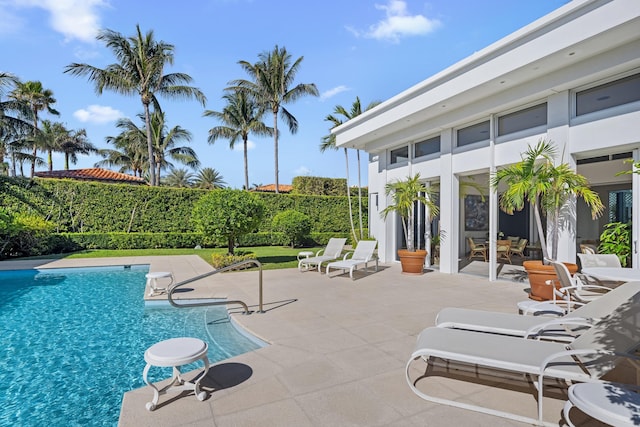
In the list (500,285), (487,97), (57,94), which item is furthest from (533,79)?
(57,94)

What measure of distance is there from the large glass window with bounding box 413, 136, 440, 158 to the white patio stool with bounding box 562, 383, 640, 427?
33.0ft

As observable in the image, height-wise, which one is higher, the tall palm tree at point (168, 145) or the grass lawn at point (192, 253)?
the tall palm tree at point (168, 145)

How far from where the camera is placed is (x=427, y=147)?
40.1ft

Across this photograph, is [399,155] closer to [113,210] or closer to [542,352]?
[542,352]

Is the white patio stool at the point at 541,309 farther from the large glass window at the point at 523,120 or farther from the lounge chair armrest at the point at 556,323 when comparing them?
the large glass window at the point at 523,120

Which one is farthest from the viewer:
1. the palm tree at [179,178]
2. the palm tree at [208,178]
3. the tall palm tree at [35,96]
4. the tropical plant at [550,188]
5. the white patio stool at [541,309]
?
the palm tree at [179,178]

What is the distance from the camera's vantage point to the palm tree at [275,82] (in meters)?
25.6

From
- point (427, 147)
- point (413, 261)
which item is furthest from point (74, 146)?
point (413, 261)

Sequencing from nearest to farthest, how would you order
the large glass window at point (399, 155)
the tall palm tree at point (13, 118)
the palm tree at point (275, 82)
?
the large glass window at point (399, 155) < the tall palm tree at point (13, 118) < the palm tree at point (275, 82)

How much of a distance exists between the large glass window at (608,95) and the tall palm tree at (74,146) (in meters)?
50.0

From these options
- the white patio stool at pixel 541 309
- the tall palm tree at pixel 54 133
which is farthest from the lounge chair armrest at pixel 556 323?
the tall palm tree at pixel 54 133

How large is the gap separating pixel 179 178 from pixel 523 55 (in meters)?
55.6

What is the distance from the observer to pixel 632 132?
6.89 metres

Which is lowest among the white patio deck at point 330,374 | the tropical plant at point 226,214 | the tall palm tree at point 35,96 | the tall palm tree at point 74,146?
the white patio deck at point 330,374
